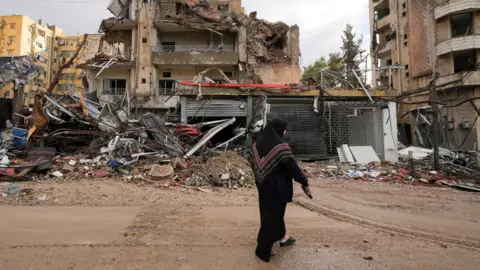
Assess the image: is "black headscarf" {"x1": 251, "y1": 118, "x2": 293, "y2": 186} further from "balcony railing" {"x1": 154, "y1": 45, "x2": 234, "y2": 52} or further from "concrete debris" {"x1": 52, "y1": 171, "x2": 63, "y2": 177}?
"balcony railing" {"x1": 154, "y1": 45, "x2": 234, "y2": 52}

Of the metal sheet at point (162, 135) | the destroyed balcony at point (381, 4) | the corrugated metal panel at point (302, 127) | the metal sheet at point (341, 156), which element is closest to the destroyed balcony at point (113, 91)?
the metal sheet at point (162, 135)

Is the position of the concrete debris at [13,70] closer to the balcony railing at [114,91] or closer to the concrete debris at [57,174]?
the balcony railing at [114,91]

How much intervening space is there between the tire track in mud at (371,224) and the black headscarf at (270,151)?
2.34 m

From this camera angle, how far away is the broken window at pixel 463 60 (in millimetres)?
20253

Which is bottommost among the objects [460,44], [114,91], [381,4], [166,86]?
[114,91]

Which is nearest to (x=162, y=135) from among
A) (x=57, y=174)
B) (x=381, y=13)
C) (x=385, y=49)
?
(x=57, y=174)

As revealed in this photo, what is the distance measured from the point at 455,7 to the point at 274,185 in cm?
2490

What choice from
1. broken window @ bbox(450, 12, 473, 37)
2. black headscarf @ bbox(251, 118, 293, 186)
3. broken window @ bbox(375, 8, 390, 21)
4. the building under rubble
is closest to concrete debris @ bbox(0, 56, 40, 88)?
the building under rubble

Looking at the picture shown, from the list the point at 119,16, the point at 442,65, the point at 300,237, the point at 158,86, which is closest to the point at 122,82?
the point at 158,86

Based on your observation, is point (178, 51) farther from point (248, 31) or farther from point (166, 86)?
point (248, 31)

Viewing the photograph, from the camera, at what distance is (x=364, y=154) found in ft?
37.3

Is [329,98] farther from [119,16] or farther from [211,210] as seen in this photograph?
[119,16]

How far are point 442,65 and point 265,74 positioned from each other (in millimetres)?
13430

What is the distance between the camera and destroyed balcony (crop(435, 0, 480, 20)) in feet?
64.2
